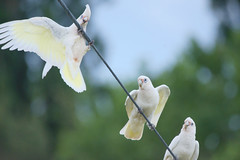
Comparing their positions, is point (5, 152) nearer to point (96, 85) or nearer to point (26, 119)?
point (26, 119)

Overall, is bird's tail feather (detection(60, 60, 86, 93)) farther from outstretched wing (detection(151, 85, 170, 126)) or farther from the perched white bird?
outstretched wing (detection(151, 85, 170, 126))

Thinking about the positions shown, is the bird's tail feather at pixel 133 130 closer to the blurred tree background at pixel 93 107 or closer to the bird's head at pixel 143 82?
the bird's head at pixel 143 82

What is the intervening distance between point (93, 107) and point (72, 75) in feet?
76.2

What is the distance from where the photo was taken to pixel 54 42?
26.3 feet

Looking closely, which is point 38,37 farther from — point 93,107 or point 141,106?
point 93,107

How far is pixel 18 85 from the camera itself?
29.2m

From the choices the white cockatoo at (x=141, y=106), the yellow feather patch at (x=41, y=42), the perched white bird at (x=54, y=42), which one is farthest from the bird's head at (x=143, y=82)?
the yellow feather patch at (x=41, y=42)

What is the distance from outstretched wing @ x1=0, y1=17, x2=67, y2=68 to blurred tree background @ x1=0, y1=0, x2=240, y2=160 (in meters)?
18.8

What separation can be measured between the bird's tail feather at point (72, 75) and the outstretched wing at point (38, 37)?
0.49 ft

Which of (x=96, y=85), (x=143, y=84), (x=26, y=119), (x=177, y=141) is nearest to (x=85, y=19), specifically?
(x=143, y=84)

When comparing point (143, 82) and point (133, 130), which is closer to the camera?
point (143, 82)

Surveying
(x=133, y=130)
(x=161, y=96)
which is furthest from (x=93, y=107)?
(x=133, y=130)

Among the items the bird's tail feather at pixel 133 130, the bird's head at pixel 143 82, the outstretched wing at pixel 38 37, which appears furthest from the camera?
the bird's tail feather at pixel 133 130

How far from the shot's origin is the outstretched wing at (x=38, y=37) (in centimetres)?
772
